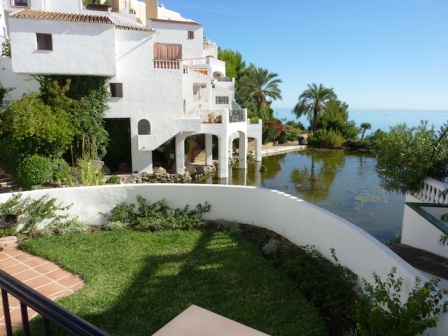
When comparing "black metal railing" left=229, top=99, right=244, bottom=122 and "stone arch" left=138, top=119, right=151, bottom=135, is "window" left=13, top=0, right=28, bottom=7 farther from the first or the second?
"black metal railing" left=229, top=99, right=244, bottom=122

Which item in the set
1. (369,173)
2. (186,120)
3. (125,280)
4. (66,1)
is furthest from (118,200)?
(66,1)

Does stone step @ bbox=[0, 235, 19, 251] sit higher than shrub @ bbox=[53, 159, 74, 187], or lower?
lower

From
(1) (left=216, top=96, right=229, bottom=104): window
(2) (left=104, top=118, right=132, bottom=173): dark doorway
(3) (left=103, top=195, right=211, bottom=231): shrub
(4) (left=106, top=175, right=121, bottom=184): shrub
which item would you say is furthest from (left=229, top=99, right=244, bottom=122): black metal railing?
(3) (left=103, top=195, right=211, bottom=231): shrub

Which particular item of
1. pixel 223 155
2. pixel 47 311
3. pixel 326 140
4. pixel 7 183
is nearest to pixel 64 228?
pixel 7 183

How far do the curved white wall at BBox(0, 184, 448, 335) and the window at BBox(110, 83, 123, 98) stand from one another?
11864mm

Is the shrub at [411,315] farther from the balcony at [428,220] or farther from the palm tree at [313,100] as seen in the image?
the palm tree at [313,100]

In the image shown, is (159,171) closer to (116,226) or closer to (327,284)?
(116,226)

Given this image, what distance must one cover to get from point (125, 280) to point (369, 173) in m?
22.1

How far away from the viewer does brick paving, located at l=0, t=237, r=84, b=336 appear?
5.98 meters

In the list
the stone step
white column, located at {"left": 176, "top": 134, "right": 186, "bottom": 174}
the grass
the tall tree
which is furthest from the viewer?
the tall tree

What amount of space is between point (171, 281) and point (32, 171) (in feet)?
35.3

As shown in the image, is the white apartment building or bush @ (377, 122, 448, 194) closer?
bush @ (377, 122, 448, 194)

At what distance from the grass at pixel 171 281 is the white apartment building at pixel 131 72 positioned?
40.5ft

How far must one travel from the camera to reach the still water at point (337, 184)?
47.8ft
